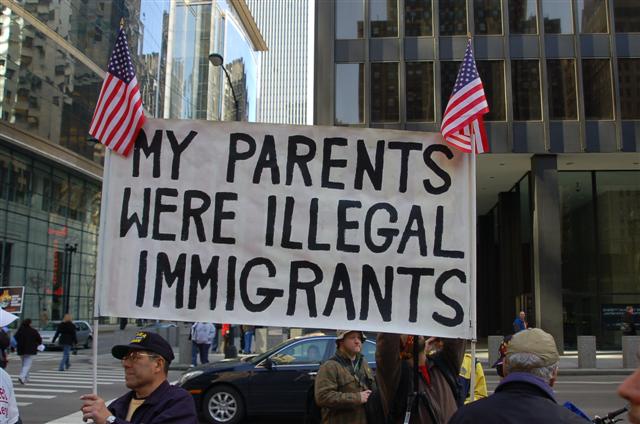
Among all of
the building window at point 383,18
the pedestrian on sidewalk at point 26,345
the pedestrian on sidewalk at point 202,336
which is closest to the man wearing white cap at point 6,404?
the pedestrian on sidewalk at point 26,345

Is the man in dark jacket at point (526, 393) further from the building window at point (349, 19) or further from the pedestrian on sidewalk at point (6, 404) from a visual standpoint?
the building window at point (349, 19)

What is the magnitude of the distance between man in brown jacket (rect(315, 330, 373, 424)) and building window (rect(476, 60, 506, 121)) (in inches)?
940

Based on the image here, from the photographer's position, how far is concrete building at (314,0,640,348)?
26797 millimetres

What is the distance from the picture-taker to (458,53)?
91.4 ft

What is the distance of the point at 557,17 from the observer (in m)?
27.5

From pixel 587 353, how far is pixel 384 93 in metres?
13.9

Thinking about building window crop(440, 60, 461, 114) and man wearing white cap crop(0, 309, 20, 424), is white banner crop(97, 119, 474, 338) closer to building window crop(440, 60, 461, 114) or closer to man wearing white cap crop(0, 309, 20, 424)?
man wearing white cap crop(0, 309, 20, 424)

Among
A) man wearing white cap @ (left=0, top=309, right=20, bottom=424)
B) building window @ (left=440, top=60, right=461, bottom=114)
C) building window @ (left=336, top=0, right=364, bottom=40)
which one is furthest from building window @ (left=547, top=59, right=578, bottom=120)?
man wearing white cap @ (left=0, top=309, right=20, bottom=424)

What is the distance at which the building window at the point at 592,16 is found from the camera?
2731 centimetres

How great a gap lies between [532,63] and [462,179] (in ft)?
83.2

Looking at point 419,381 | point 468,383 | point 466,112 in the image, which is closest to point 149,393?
point 419,381

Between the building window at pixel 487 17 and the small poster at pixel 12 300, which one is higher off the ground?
the building window at pixel 487 17

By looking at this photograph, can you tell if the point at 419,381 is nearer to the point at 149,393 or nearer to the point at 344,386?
the point at 344,386

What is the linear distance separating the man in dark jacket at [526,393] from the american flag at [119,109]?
2818mm
